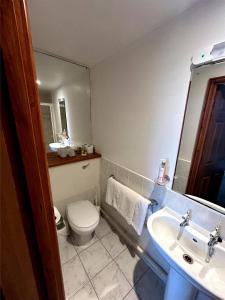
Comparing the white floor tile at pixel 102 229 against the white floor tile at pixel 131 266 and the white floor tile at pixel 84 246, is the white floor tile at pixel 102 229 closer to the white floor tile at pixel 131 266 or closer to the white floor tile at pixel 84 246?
the white floor tile at pixel 84 246

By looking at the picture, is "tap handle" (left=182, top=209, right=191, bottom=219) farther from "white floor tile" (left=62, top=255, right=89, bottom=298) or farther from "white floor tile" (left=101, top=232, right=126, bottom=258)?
"white floor tile" (left=62, top=255, right=89, bottom=298)

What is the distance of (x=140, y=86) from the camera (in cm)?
128

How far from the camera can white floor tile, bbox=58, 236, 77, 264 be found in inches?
59.7

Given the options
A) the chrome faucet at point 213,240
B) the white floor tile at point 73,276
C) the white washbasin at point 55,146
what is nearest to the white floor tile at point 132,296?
the white floor tile at point 73,276

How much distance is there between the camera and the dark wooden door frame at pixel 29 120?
1.20 feet

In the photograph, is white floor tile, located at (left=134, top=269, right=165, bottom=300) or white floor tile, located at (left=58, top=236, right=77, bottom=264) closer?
white floor tile, located at (left=134, top=269, right=165, bottom=300)

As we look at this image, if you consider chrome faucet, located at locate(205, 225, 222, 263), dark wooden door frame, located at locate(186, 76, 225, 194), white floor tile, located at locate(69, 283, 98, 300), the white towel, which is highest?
dark wooden door frame, located at locate(186, 76, 225, 194)

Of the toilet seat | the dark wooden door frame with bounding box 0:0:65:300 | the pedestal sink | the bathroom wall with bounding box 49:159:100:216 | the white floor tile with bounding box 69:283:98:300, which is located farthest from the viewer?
the bathroom wall with bounding box 49:159:100:216

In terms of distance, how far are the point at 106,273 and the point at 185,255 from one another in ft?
2.79

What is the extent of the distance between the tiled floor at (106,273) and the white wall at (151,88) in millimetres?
988

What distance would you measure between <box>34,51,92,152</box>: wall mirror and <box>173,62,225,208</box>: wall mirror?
1.37m

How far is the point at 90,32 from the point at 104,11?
257 mm

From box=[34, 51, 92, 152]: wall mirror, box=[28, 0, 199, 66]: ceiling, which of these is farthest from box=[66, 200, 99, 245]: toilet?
box=[28, 0, 199, 66]: ceiling

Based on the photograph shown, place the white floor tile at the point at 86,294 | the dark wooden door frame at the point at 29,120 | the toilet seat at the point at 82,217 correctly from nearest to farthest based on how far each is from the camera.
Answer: the dark wooden door frame at the point at 29,120, the white floor tile at the point at 86,294, the toilet seat at the point at 82,217
